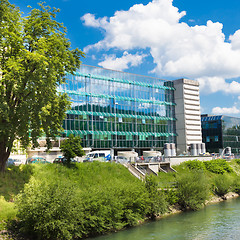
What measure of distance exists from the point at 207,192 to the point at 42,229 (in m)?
25.5

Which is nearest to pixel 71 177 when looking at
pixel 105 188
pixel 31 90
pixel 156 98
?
pixel 105 188

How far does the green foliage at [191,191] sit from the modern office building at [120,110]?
1361 inches

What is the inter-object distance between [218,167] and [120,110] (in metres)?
28.8

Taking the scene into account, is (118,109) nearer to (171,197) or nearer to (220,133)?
(171,197)

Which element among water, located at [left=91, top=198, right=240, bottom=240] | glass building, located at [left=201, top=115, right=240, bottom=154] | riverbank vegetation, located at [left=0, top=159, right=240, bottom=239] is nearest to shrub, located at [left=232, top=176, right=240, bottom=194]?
riverbank vegetation, located at [left=0, top=159, right=240, bottom=239]

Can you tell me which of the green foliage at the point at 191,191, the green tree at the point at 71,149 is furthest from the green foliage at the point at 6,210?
the green foliage at the point at 191,191

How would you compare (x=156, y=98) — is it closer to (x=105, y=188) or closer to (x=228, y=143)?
(x=228, y=143)

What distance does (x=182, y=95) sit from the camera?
3730 inches

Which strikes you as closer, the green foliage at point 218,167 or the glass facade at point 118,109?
the green foliage at point 218,167

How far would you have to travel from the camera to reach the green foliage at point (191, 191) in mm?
41594

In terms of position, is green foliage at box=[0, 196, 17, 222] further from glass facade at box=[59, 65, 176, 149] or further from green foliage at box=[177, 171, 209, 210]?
glass facade at box=[59, 65, 176, 149]

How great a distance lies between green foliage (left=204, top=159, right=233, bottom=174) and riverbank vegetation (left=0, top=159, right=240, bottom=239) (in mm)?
18359

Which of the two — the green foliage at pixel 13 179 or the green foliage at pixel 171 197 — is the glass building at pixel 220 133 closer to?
the green foliage at pixel 171 197

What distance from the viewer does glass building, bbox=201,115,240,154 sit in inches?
4183
